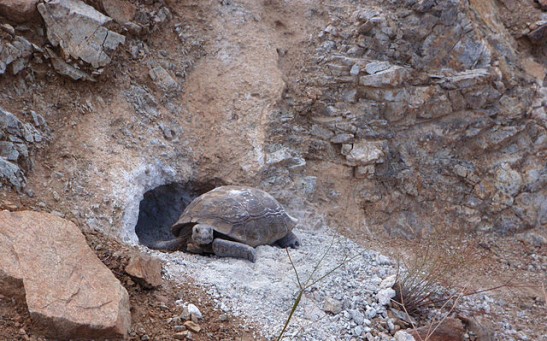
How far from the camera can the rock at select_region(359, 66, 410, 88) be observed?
8.67 meters

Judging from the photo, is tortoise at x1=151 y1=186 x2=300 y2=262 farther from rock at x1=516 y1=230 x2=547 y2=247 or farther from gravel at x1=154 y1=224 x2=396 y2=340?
rock at x1=516 y1=230 x2=547 y2=247

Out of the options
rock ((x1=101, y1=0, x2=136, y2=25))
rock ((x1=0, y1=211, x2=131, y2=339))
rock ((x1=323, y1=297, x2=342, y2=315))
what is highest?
rock ((x1=101, y1=0, x2=136, y2=25))

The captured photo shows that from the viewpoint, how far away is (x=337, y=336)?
501 cm

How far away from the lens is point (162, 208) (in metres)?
7.51

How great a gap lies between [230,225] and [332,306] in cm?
147

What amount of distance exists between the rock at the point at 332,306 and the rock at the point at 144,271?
1.59m

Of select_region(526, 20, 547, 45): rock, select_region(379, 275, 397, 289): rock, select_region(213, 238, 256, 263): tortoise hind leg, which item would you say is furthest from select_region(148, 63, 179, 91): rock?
select_region(526, 20, 547, 45): rock

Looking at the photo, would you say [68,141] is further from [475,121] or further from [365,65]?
[475,121]

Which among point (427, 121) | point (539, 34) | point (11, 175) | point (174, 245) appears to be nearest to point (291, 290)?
point (174, 245)

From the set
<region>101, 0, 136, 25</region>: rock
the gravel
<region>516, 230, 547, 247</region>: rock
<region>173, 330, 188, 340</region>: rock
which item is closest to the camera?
<region>173, 330, 188, 340</region>: rock

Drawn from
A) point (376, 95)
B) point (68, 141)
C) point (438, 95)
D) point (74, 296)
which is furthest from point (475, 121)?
point (74, 296)

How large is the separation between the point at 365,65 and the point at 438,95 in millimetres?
1310

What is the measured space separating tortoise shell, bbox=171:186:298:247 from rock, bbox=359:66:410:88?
10.2 feet

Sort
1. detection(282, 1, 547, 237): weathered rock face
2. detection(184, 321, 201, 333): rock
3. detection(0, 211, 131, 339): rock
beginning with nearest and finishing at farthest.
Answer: detection(0, 211, 131, 339): rock
detection(184, 321, 201, 333): rock
detection(282, 1, 547, 237): weathered rock face
